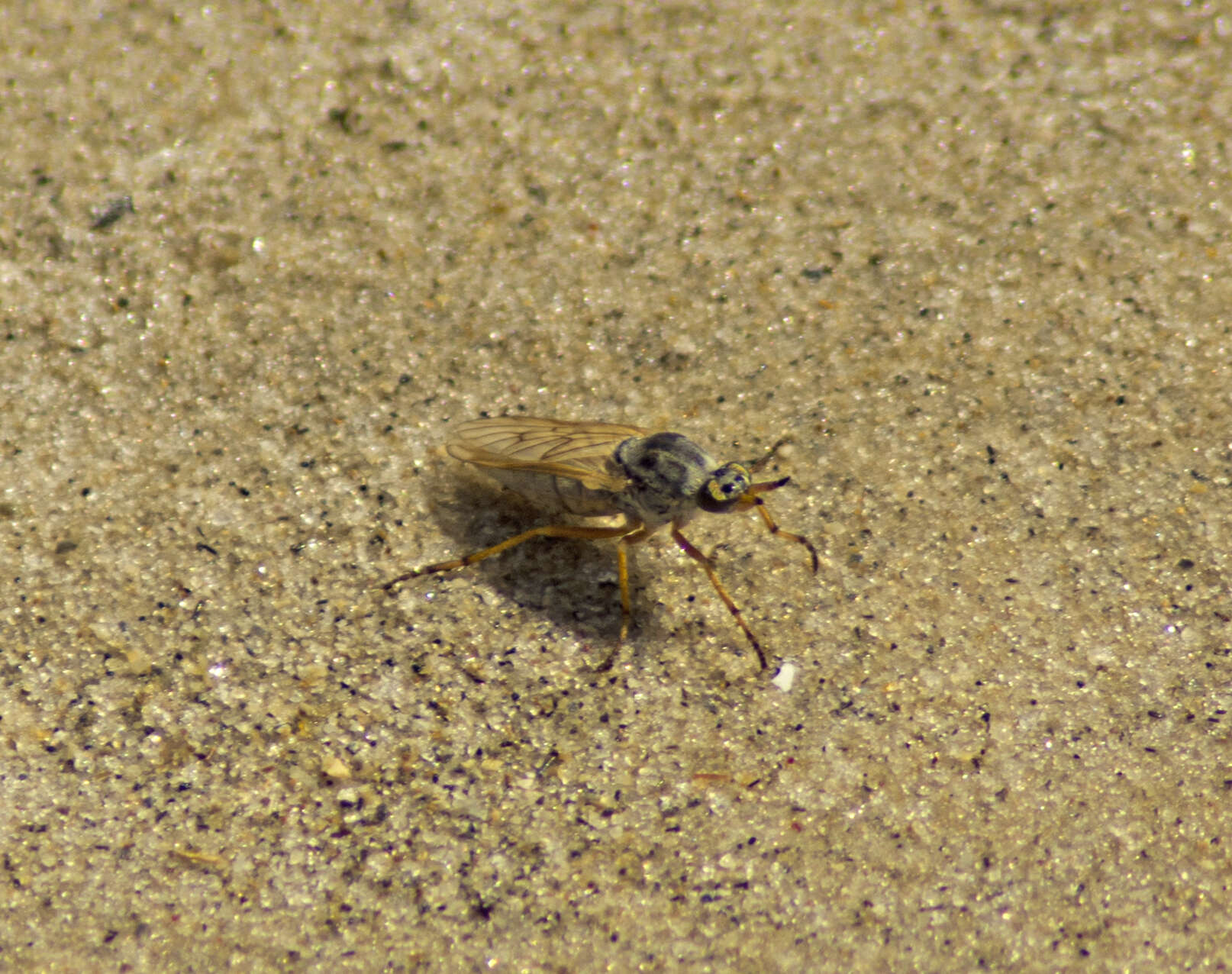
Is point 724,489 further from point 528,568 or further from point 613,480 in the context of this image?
point 528,568

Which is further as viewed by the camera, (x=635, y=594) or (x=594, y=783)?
(x=635, y=594)

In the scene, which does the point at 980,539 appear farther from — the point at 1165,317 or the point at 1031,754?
the point at 1165,317

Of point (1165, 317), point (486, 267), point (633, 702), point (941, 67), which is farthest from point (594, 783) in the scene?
point (941, 67)

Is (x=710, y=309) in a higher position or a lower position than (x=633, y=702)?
higher

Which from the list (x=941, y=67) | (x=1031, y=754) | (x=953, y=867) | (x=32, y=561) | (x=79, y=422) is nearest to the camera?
(x=953, y=867)

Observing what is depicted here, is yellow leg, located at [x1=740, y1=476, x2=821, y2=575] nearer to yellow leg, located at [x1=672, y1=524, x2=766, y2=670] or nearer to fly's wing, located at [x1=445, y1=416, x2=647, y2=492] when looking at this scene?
yellow leg, located at [x1=672, y1=524, x2=766, y2=670]

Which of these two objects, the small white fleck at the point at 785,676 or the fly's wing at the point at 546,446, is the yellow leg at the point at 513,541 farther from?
the small white fleck at the point at 785,676

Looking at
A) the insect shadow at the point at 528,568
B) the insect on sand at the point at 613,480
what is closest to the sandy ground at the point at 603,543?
the insect shadow at the point at 528,568
